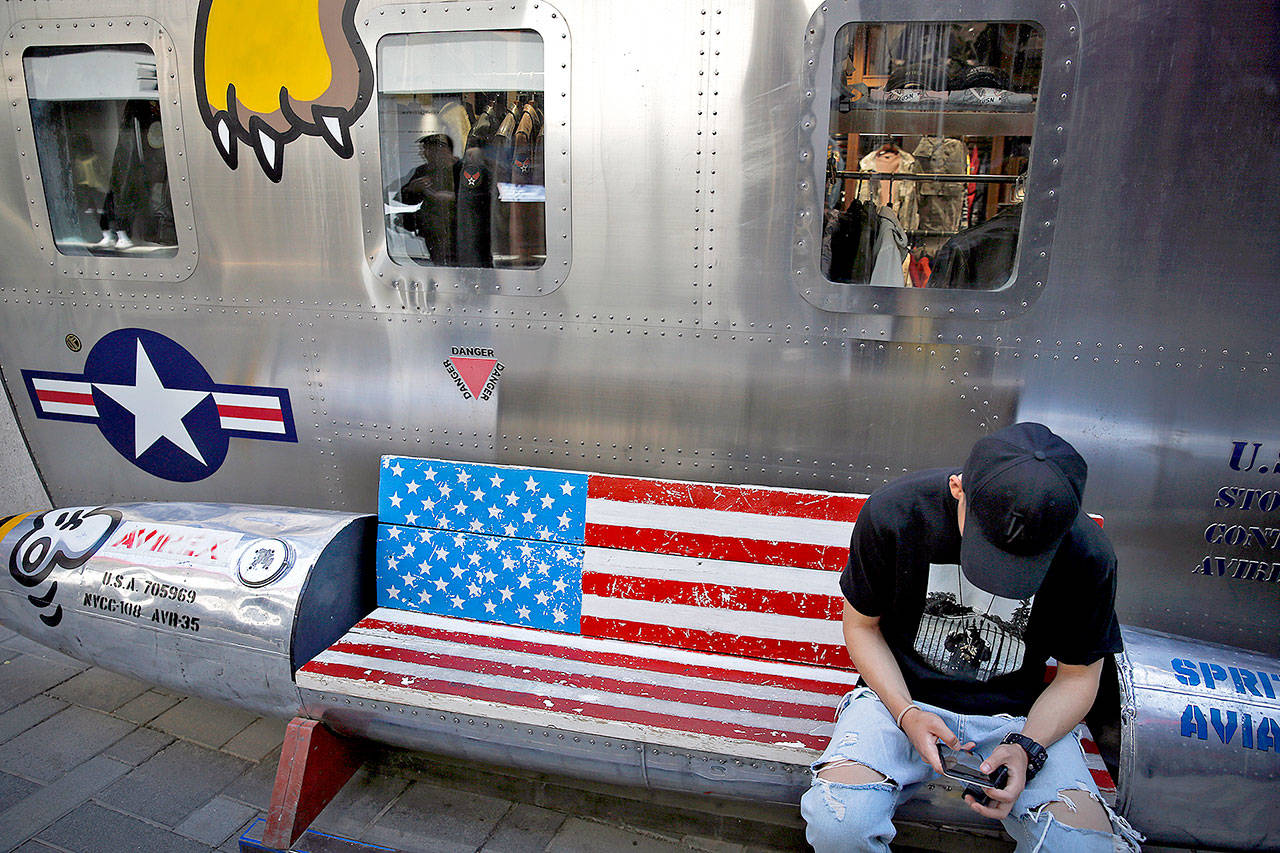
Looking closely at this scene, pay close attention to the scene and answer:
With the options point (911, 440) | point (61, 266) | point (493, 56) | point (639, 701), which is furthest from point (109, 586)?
point (911, 440)

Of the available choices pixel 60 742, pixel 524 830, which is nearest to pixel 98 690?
pixel 60 742

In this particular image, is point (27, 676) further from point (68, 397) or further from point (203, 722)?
point (68, 397)

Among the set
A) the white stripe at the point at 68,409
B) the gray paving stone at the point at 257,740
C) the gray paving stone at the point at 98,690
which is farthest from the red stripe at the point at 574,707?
the white stripe at the point at 68,409

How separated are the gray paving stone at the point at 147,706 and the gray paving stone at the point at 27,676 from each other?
45cm

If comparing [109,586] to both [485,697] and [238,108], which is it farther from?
[238,108]

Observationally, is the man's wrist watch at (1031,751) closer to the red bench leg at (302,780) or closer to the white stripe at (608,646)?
the white stripe at (608,646)

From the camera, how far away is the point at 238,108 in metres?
3.07

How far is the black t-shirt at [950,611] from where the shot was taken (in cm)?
197

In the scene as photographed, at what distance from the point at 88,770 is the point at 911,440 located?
320 cm

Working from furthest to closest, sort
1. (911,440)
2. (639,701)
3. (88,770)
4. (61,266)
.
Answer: (61,266)
(88,770)
(911,440)
(639,701)

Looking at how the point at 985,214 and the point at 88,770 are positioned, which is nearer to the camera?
the point at 985,214

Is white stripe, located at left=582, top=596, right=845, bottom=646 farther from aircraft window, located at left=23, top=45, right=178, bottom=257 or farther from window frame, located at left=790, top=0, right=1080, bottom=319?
aircraft window, located at left=23, top=45, right=178, bottom=257

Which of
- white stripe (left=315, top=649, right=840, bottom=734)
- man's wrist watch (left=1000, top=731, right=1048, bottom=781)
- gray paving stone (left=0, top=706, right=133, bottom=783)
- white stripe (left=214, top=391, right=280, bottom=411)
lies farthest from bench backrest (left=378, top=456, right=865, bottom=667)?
gray paving stone (left=0, top=706, right=133, bottom=783)

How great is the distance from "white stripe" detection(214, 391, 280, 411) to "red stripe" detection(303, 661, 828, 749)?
A: 114cm
